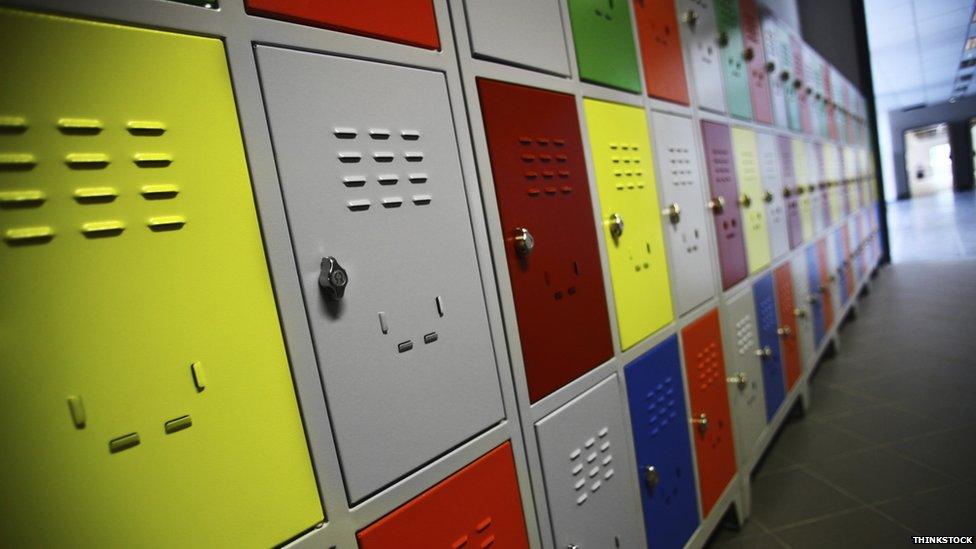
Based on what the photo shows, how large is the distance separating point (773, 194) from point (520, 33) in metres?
2.16

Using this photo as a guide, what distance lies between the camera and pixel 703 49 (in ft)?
6.76

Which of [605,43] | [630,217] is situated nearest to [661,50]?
[605,43]

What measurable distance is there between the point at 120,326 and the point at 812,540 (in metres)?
2.25

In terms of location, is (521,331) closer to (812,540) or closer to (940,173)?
(812,540)

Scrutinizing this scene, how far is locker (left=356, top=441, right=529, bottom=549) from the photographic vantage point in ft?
2.66

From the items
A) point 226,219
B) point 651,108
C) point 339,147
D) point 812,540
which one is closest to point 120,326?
point 226,219

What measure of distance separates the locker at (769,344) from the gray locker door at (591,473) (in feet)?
4.56

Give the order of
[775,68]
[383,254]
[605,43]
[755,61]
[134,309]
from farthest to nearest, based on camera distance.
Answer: [775,68], [755,61], [605,43], [383,254], [134,309]

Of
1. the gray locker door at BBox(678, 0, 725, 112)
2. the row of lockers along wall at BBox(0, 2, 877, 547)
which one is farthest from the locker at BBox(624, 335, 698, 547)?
the gray locker door at BBox(678, 0, 725, 112)

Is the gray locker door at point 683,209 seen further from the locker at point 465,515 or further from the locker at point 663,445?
the locker at point 465,515

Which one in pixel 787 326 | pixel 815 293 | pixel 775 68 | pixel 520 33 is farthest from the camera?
pixel 815 293

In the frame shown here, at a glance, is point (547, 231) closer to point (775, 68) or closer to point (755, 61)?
point (755, 61)

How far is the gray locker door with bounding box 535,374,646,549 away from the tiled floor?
33.3 inches

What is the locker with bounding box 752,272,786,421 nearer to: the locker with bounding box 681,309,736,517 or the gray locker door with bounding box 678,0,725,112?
the locker with bounding box 681,309,736,517
